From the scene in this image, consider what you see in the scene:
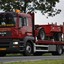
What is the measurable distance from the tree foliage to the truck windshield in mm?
9341

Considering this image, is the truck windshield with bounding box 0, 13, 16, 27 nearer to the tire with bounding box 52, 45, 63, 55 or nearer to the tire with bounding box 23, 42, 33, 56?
the tire with bounding box 23, 42, 33, 56

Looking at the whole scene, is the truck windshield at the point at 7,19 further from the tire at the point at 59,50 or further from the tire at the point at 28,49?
the tire at the point at 59,50

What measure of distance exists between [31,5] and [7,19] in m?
12.7

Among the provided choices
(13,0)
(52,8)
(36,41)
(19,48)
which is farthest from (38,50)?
(52,8)

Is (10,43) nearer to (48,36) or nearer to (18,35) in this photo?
(18,35)

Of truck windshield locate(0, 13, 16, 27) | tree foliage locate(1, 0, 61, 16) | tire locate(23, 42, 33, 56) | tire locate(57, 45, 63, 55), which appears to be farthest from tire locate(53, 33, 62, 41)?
tree foliage locate(1, 0, 61, 16)

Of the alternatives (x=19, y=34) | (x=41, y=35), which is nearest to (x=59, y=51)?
(x=41, y=35)

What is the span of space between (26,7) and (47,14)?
3.50m

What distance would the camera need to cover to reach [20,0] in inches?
1503

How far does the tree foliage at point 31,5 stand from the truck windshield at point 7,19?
30.6 ft

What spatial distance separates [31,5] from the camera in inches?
1574

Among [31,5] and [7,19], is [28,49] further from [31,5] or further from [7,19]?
[31,5]

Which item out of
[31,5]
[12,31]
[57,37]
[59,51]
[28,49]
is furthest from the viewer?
[31,5]

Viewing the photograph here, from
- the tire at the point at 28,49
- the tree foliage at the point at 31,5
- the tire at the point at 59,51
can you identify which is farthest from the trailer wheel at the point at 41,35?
the tree foliage at the point at 31,5
